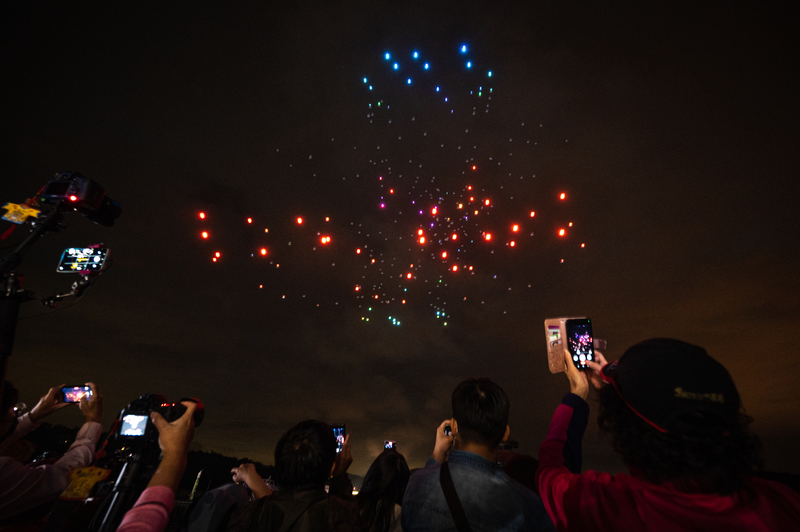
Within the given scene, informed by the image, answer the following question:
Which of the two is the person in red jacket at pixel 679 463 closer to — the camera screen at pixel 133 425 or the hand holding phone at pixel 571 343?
the hand holding phone at pixel 571 343

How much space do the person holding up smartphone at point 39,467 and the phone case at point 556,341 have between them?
4340 millimetres

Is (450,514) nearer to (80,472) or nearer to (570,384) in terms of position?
(570,384)

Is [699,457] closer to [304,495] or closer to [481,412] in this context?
[481,412]

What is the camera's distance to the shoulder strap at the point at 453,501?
2.20 metres

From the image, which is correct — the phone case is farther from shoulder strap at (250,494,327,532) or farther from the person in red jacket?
shoulder strap at (250,494,327,532)

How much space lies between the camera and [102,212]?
226 inches

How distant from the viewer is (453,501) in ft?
7.51

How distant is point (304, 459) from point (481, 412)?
5.23ft

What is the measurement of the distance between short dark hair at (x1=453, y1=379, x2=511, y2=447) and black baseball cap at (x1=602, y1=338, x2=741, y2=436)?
3.31ft

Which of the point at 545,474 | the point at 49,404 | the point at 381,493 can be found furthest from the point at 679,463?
the point at 49,404

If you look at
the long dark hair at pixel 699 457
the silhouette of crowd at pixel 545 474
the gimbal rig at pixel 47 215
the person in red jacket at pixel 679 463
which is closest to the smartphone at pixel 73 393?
the silhouette of crowd at pixel 545 474

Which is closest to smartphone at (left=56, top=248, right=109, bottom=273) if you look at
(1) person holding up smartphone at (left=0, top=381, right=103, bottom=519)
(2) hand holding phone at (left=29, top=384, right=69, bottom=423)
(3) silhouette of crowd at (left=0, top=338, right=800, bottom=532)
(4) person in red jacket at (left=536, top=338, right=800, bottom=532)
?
(1) person holding up smartphone at (left=0, top=381, right=103, bottom=519)

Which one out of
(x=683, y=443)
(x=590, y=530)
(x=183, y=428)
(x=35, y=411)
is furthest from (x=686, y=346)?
(x=35, y=411)

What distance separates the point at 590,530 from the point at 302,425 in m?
2.49
